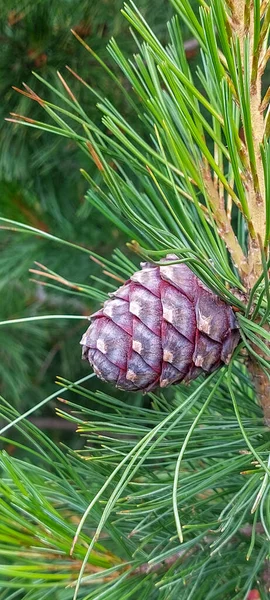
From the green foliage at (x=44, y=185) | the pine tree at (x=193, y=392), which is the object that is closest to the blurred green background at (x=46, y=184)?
the green foliage at (x=44, y=185)

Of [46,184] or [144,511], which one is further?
[46,184]

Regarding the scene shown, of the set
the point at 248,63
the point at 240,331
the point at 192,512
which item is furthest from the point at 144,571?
the point at 248,63

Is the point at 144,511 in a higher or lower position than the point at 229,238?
lower

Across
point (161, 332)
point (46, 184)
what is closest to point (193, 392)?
point (161, 332)

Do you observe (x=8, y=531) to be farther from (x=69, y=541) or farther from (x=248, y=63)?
(x=248, y=63)

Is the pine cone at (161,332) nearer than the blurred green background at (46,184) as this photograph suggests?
Yes

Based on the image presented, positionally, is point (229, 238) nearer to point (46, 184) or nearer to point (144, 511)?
point (144, 511)

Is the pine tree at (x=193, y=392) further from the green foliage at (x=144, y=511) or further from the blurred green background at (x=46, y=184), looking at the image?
the blurred green background at (x=46, y=184)
